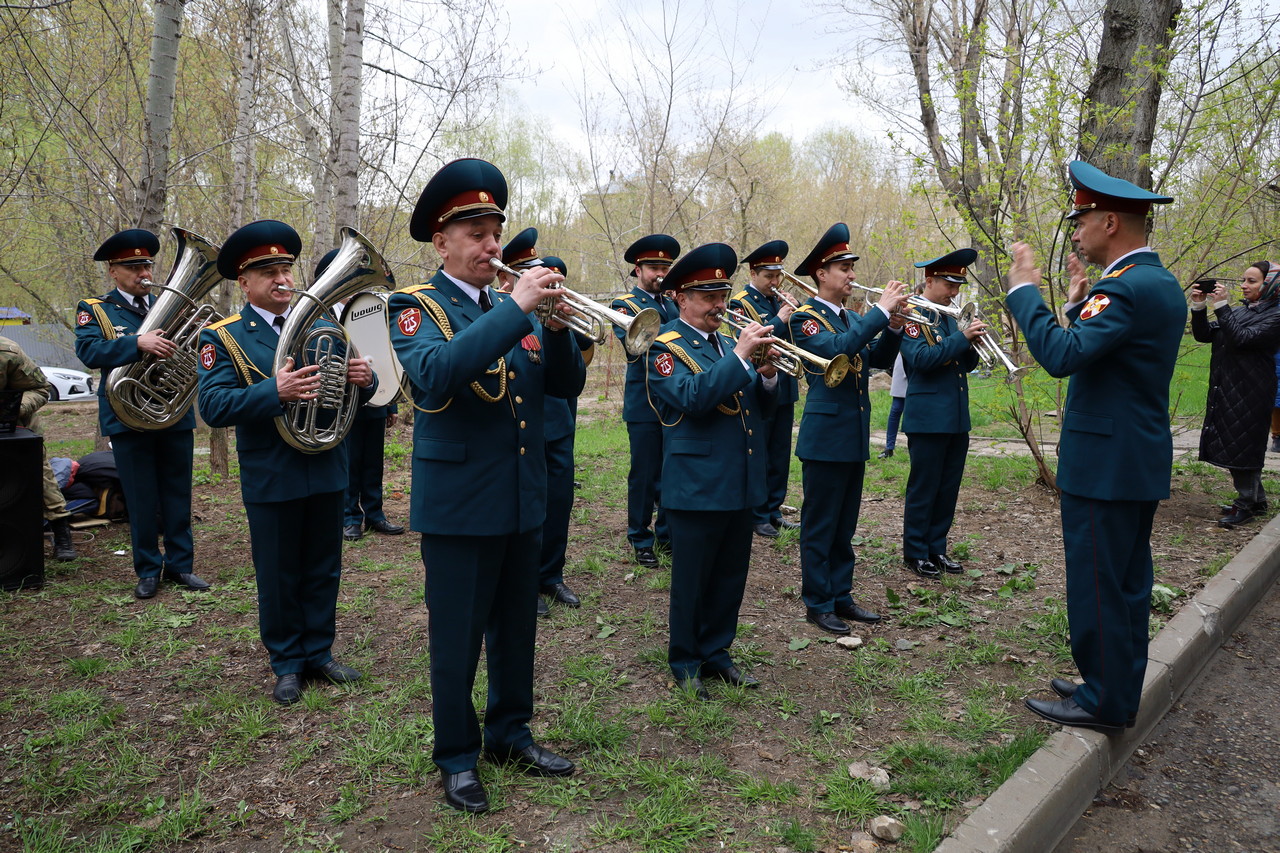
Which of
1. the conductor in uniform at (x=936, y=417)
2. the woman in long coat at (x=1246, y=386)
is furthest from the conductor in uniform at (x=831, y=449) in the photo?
the woman in long coat at (x=1246, y=386)

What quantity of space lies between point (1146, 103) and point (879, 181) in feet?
69.4

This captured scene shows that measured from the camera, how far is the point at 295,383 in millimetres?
3748

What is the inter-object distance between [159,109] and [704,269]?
18.2 ft

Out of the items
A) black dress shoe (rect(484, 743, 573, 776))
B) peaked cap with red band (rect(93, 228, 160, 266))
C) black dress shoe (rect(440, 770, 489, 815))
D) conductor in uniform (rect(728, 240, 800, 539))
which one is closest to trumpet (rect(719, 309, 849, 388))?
conductor in uniform (rect(728, 240, 800, 539))

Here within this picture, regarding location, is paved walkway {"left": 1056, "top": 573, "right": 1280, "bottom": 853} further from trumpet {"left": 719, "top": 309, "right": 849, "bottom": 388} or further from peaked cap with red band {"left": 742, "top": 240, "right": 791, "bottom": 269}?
peaked cap with red band {"left": 742, "top": 240, "right": 791, "bottom": 269}

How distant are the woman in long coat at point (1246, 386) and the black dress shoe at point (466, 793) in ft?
22.0

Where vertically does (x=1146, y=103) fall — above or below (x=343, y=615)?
above

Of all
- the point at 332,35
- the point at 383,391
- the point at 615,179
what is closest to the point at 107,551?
the point at 383,391

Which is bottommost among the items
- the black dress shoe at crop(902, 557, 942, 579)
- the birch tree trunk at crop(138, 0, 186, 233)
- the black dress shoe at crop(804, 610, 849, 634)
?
the black dress shoe at crop(804, 610, 849, 634)

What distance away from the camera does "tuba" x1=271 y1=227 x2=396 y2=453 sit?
12.8 feet

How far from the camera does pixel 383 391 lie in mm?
6098

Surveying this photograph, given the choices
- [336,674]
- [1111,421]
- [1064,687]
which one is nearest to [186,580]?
[336,674]

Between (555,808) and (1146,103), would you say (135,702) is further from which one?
(1146,103)

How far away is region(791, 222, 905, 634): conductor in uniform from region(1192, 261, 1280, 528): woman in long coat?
4010 mm
